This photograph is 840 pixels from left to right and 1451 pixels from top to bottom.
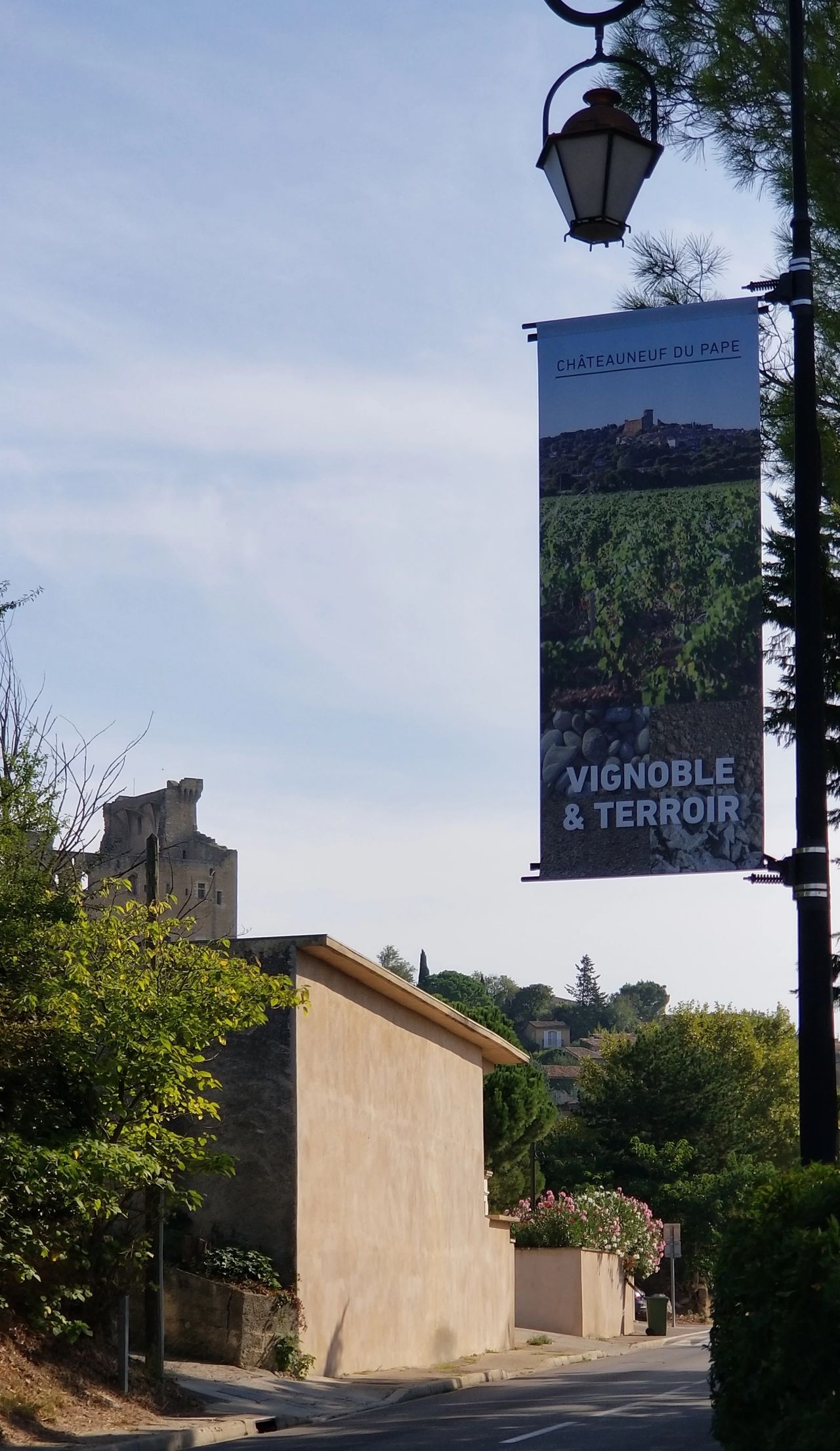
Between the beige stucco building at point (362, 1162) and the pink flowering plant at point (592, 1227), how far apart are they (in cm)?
981

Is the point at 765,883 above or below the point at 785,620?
below

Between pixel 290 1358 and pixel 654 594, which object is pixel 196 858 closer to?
pixel 290 1358

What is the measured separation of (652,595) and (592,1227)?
1320 inches

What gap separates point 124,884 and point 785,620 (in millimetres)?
8332

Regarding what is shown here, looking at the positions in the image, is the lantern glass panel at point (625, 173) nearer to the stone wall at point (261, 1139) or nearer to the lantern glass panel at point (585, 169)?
the lantern glass panel at point (585, 169)

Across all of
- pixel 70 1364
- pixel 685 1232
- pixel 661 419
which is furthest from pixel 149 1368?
pixel 685 1232

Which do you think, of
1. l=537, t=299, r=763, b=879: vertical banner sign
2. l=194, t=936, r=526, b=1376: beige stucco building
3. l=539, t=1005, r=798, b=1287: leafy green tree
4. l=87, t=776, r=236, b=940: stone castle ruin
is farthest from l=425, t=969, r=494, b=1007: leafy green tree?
l=537, t=299, r=763, b=879: vertical banner sign

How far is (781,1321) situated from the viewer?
712cm

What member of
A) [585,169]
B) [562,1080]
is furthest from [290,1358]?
[562,1080]

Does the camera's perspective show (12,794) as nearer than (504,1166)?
Yes

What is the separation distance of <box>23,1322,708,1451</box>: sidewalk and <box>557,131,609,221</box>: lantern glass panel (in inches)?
409

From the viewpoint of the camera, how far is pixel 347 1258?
2197 centimetres

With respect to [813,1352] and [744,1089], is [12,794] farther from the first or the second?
[744,1089]

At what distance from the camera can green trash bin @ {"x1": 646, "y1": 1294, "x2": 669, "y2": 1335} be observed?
4325 centimetres
